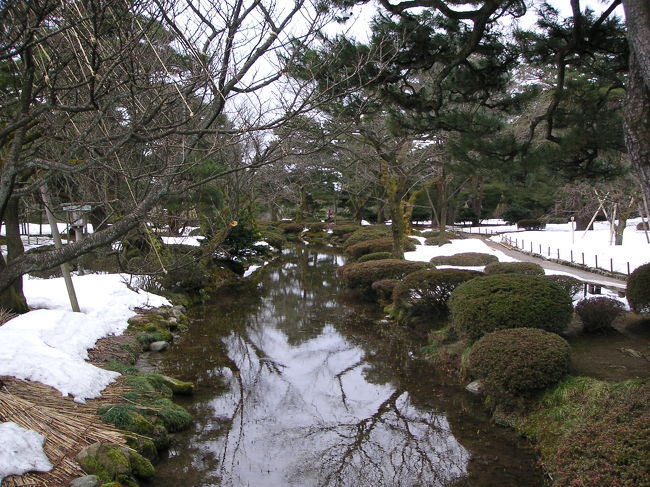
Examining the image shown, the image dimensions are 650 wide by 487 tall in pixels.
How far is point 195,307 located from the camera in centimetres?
1427

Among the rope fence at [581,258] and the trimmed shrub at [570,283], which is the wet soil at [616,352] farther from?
the rope fence at [581,258]

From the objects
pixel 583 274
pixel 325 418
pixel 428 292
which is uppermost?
pixel 428 292

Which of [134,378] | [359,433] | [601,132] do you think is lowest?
[359,433]

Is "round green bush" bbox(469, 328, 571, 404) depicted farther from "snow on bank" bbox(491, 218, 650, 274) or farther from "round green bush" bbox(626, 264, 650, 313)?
"snow on bank" bbox(491, 218, 650, 274)

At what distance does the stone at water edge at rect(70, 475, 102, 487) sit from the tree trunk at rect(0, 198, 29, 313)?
586 centimetres

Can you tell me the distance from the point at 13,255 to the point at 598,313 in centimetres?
1053

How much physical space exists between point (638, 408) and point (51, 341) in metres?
7.28

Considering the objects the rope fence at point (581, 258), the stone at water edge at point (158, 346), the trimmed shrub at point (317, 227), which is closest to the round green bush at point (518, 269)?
the rope fence at point (581, 258)

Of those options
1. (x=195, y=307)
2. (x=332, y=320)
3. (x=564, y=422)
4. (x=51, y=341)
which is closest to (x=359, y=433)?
(x=564, y=422)

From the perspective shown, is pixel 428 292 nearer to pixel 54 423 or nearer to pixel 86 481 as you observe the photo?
pixel 54 423

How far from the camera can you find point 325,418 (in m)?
6.60

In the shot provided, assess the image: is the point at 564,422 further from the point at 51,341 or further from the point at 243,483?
the point at 51,341

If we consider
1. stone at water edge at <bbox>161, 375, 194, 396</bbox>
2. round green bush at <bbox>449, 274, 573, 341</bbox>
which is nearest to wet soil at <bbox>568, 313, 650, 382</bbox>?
round green bush at <bbox>449, 274, 573, 341</bbox>

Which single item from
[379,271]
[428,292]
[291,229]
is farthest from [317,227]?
[428,292]
